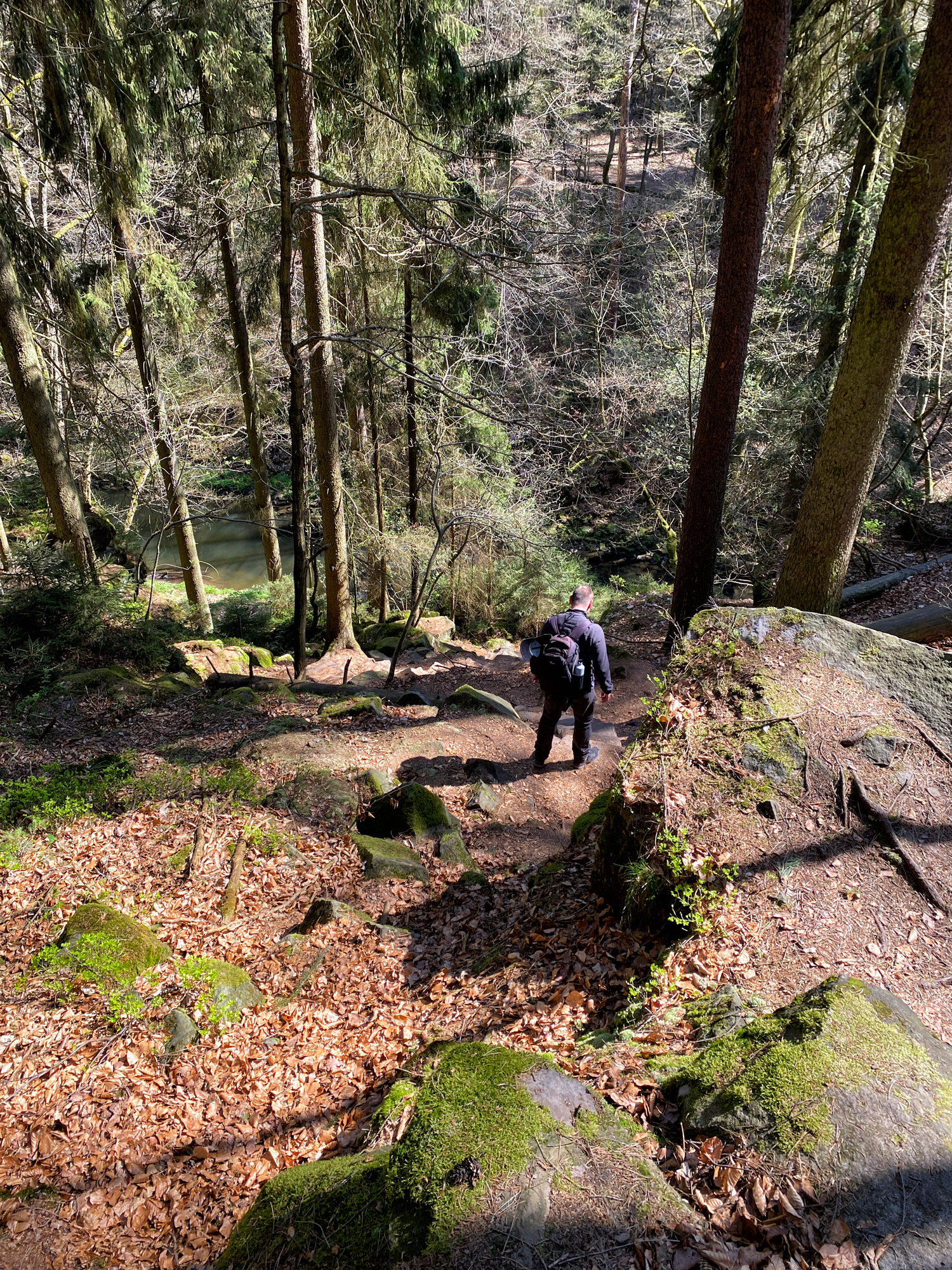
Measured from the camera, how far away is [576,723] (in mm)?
7832

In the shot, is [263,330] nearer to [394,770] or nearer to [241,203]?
[241,203]

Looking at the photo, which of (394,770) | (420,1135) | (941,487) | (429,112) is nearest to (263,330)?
(429,112)

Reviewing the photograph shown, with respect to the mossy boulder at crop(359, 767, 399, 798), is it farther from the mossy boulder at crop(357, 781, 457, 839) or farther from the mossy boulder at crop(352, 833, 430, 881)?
the mossy boulder at crop(352, 833, 430, 881)

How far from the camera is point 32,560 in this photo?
973cm

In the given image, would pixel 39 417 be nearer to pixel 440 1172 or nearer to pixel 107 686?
pixel 107 686

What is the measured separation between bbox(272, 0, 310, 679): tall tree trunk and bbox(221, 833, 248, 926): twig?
12.2ft

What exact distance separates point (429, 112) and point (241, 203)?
15.0 ft

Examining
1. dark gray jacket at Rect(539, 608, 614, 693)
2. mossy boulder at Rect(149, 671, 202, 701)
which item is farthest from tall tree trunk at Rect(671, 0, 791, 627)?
mossy boulder at Rect(149, 671, 202, 701)

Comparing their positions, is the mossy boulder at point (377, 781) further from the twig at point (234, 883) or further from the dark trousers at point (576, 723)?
the dark trousers at point (576, 723)

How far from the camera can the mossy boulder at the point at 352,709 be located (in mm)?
9289

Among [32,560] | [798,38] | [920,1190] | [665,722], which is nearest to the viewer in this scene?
[920,1190]

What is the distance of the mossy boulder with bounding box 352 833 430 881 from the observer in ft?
20.2

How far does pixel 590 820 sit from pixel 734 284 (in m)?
5.49

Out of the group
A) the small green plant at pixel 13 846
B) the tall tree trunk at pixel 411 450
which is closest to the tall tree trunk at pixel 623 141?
the tall tree trunk at pixel 411 450
